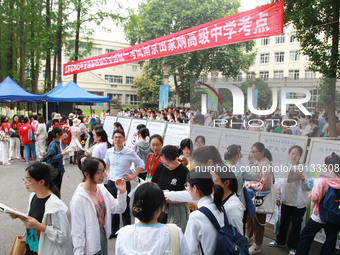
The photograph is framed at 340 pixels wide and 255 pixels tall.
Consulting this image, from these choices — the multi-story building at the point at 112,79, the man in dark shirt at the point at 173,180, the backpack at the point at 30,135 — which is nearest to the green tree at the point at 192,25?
the backpack at the point at 30,135

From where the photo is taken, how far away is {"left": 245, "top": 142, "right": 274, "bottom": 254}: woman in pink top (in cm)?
334

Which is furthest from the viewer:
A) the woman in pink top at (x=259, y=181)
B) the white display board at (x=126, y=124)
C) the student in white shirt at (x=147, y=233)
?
the white display board at (x=126, y=124)

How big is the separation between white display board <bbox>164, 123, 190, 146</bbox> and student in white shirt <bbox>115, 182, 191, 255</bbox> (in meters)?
4.56

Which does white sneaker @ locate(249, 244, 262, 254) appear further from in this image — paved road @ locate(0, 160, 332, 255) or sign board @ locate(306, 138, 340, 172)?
sign board @ locate(306, 138, 340, 172)

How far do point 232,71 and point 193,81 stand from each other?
80.7 feet

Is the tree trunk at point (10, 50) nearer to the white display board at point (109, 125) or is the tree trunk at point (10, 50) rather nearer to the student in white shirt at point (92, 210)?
the white display board at point (109, 125)

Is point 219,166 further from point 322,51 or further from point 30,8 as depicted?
point 30,8

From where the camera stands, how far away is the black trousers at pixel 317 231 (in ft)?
10.0

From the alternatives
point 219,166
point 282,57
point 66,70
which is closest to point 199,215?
point 219,166

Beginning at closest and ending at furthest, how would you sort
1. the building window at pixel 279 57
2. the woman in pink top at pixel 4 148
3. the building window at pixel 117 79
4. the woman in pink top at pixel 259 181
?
the woman in pink top at pixel 259 181
the woman in pink top at pixel 4 148
the building window at pixel 279 57
the building window at pixel 117 79

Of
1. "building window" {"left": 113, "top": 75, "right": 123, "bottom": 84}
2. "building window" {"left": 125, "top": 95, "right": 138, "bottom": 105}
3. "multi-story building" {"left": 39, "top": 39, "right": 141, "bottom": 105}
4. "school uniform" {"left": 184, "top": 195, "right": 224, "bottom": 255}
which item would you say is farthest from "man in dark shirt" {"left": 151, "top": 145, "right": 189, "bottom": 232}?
"building window" {"left": 113, "top": 75, "right": 123, "bottom": 84}

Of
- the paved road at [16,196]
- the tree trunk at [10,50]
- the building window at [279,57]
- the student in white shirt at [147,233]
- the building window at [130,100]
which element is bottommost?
the paved road at [16,196]

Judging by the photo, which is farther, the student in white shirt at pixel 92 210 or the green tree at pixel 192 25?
the green tree at pixel 192 25

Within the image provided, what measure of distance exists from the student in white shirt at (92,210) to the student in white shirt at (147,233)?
0.63 metres
